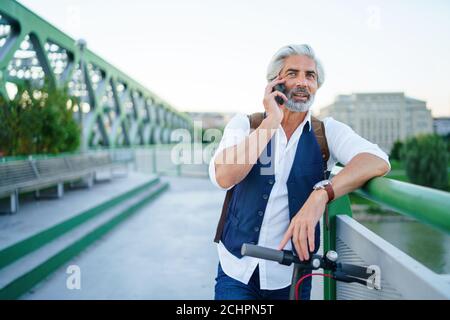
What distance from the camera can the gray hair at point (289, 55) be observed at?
1.45 metres

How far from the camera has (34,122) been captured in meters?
7.39

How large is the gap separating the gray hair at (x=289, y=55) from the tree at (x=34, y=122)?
6.83m

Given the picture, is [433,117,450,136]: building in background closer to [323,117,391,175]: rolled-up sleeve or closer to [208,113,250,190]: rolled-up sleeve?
[323,117,391,175]: rolled-up sleeve

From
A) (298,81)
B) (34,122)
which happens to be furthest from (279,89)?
(34,122)

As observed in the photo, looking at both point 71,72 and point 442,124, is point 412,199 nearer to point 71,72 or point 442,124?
point 71,72

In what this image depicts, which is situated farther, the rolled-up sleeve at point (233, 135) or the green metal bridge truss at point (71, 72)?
the green metal bridge truss at point (71, 72)

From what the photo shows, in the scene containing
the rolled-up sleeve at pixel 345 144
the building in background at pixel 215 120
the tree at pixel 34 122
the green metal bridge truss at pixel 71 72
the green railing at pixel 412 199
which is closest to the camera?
the green railing at pixel 412 199

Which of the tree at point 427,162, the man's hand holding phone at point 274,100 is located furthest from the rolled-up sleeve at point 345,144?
the tree at point 427,162

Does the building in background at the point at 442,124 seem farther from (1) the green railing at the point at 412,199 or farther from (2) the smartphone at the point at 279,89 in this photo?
(1) the green railing at the point at 412,199

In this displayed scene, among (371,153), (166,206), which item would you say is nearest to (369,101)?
(166,206)

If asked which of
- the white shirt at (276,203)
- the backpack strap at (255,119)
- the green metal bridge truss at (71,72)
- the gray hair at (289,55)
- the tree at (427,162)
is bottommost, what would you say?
the tree at (427,162)

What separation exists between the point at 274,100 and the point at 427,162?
119 feet

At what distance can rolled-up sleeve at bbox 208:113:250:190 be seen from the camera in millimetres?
1346
